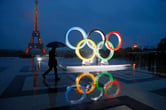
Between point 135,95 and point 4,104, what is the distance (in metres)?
4.34

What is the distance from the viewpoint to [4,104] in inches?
134

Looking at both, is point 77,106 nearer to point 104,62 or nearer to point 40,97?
point 40,97

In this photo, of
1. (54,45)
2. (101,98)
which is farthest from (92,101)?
(54,45)

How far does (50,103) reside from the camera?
3480 mm

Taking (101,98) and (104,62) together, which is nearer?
(101,98)

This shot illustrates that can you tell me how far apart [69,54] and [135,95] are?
22.6 m

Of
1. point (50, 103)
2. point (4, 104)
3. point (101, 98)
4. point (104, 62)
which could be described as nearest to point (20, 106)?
point (4, 104)

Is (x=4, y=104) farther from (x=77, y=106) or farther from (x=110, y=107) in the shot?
(x=110, y=107)

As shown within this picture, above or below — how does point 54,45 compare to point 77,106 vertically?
above

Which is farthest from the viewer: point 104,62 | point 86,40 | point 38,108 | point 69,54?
point 69,54

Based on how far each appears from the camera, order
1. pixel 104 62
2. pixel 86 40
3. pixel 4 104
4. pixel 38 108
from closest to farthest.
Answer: pixel 38 108
pixel 4 104
pixel 86 40
pixel 104 62

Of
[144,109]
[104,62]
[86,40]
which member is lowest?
[144,109]

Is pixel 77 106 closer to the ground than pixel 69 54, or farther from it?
closer to the ground

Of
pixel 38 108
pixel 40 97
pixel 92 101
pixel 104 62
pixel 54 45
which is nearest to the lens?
pixel 38 108
